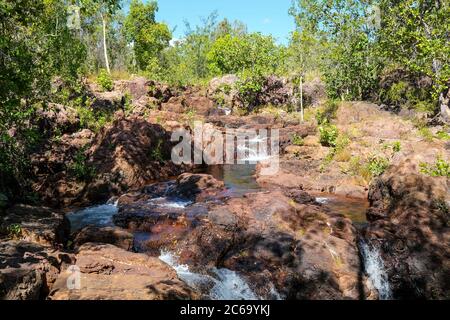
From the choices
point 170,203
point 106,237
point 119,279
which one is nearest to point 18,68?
point 106,237

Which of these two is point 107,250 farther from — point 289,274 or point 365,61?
point 365,61

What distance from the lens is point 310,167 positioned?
18.0 meters

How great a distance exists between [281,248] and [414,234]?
11.4 ft

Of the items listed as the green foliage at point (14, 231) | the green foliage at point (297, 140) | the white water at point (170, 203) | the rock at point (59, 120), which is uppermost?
the rock at point (59, 120)

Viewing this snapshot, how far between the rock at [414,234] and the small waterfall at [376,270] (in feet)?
0.36

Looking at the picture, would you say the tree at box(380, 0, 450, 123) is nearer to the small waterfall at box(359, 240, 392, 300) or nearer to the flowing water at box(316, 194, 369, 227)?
the flowing water at box(316, 194, 369, 227)

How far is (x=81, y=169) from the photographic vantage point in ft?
50.1

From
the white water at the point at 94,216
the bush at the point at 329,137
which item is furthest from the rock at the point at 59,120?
the bush at the point at 329,137

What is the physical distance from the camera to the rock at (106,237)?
9.50 m

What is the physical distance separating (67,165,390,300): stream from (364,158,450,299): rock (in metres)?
0.32

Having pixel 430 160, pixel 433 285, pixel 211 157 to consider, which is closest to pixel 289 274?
pixel 433 285

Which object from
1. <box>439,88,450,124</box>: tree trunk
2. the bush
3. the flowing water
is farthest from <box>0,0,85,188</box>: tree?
<box>439,88,450,124</box>: tree trunk

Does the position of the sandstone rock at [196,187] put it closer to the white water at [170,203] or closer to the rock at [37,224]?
the white water at [170,203]

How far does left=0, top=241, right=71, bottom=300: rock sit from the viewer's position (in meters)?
5.96
